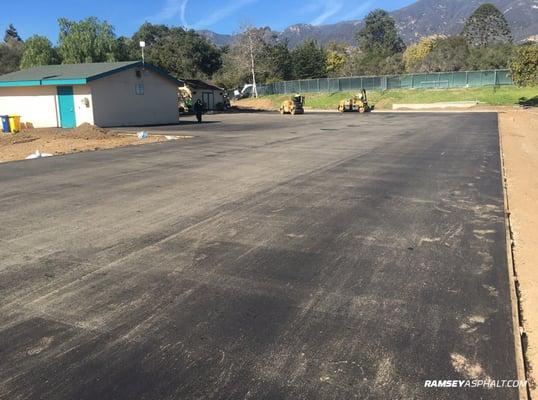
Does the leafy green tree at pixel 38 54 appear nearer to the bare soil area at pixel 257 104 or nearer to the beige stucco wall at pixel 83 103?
the bare soil area at pixel 257 104

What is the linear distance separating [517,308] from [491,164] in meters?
10.3

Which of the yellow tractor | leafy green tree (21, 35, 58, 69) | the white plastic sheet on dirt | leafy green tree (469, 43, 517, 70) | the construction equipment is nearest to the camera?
the white plastic sheet on dirt

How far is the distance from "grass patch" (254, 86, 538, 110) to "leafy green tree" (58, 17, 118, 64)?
74.4 feet

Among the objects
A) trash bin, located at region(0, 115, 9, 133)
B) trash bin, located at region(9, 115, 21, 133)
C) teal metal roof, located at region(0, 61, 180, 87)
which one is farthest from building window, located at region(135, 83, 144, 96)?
trash bin, located at region(0, 115, 9, 133)

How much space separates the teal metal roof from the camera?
97.3 feet

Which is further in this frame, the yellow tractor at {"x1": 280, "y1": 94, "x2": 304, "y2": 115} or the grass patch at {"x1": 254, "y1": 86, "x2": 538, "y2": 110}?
the grass patch at {"x1": 254, "y1": 86, "x2": 538, "y2": 110}

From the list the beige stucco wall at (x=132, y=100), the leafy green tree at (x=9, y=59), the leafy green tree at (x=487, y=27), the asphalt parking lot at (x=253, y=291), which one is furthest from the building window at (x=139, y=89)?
the leafy green tree at (x=487, y=27)

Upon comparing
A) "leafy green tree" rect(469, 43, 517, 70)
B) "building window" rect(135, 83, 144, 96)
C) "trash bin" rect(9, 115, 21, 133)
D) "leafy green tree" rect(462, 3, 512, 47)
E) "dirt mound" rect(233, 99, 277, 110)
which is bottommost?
"trash bin" rect(9, 115, 21, 133)

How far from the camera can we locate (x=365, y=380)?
353 cm

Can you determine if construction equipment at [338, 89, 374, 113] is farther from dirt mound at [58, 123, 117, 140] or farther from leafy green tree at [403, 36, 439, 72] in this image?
dirt mound at [58, 123, 117, 140]

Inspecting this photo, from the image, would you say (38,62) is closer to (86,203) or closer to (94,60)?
(94,60)

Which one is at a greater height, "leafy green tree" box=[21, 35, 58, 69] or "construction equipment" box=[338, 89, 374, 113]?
"leafy green tree" box=[21, 35, 58, 69]

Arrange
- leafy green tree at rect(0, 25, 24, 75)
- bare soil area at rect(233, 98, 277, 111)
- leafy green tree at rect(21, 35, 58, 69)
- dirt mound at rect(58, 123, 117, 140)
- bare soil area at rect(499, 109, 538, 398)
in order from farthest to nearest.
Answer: leafy green tree at rect(0, 25, 24, 75)
bare soil area at rect(233, 98, 277, 111)
leafy green tree at rect(21, 35, 58, 69)
dirt mound at rect(58, 123, 117, 140)
bare soil area at rect(499, 109, 538, 398)

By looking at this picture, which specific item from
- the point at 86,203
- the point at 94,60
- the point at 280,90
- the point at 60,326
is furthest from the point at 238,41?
the point at 60,326
